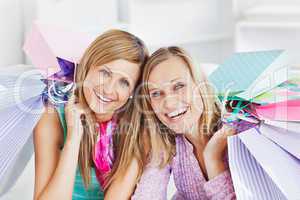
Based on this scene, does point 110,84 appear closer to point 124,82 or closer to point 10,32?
point 124,82

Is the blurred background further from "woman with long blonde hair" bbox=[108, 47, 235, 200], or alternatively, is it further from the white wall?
"woman with long blonde hair" bbox=[108, 47, 235, 200]

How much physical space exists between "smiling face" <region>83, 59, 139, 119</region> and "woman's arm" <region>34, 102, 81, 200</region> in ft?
0.17

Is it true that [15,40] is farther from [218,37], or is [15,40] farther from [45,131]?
[218,37]

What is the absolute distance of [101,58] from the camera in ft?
1.81

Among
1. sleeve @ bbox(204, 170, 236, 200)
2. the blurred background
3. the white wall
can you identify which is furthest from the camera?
the blurred background

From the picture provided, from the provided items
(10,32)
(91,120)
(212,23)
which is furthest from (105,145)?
(212,23)

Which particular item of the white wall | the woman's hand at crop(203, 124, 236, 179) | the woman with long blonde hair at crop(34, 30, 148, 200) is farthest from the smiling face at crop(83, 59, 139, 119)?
the white wall

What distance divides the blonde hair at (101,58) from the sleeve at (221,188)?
0.13m

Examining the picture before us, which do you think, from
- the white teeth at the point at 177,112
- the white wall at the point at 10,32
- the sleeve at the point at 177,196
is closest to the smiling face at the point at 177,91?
the white teeth at the point at 177,112

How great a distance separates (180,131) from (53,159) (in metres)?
0.16

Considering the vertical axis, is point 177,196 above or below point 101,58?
below

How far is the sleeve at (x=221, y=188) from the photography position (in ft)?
1.74

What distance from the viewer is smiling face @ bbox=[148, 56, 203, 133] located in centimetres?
54

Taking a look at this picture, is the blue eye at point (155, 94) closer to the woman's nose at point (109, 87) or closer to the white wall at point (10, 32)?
the woman's nose at point (109, 87)
